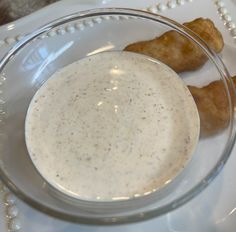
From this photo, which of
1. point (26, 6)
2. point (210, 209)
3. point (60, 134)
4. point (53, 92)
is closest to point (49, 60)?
point (53, 92)

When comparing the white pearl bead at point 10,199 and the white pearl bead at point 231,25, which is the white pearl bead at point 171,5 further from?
the white pearl bead at point 10,199

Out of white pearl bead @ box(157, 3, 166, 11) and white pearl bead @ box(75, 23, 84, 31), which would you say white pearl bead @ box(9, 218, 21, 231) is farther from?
white pearl bead @ box(157, 3, 166, 11)

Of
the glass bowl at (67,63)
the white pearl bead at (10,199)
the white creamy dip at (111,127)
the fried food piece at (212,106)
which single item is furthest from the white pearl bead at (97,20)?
the white pearl bead at (10,199)

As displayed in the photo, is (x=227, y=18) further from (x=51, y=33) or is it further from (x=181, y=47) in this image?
(x=51, y=33)

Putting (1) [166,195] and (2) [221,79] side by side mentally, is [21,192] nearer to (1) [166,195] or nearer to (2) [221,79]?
(1) [166,195]

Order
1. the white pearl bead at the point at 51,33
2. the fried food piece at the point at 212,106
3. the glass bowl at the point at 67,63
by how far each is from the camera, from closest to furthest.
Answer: the glass bowl at the point at 67,63, the fried food piece at the point at 212,106, the white pearl bead at the point at 51,33
